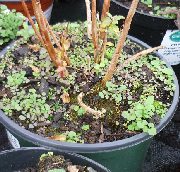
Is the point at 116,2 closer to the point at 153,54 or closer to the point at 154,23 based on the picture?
the point at 154,23

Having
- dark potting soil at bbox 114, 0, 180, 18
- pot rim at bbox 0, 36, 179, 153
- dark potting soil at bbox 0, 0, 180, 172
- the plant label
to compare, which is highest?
dark potting soil at bbox 114, 0, 180, 18

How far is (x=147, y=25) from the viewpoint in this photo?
2.02 meters

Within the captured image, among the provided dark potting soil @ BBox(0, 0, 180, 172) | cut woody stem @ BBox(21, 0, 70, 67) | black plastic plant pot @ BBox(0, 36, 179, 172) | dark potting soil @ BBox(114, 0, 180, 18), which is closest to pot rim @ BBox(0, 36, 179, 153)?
black plastic plant pot @ BBox(0, 36, 179, 172)

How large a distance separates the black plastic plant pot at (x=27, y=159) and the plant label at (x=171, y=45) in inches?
36.9

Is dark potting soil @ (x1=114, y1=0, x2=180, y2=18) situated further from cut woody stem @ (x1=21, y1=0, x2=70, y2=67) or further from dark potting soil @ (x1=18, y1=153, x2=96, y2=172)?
dark potting soil @ (x1=18, y1=153, x2=96, y2=172)

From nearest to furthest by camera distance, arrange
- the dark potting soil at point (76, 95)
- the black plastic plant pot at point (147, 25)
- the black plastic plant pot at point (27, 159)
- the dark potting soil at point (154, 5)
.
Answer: the black plastic plant pot at point (27, 159), the dark potting soil at point (76, 95), the black plastic plant pot at point (147, 25), the dark potting soil at point (154, 5)

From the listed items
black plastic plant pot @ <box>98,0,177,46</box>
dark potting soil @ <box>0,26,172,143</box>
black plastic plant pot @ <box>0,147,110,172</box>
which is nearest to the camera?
black plastic plant pot @ <box>0,147,110,172</box>

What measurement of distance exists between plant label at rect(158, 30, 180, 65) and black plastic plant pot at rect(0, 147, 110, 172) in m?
0.94

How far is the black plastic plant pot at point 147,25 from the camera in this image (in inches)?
78.2

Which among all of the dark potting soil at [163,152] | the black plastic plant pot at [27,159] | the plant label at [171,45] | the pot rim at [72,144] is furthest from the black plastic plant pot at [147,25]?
the black plastic plant pot at [27,159]

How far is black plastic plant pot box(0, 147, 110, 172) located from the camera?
1335 millimetres

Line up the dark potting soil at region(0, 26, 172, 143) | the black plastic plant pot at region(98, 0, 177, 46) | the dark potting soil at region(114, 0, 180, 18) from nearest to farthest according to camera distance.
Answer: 1. the dark potting soil at region(0, 26, 172, 143)
2. the black plastic plant pot at region(98, 0, 177, 46)
3. the dark potting soil at region(114, 0, 180, 18)

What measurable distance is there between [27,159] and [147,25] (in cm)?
98

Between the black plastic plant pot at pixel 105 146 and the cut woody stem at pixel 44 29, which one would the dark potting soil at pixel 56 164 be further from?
the cut woody stem at pixel 44 29
